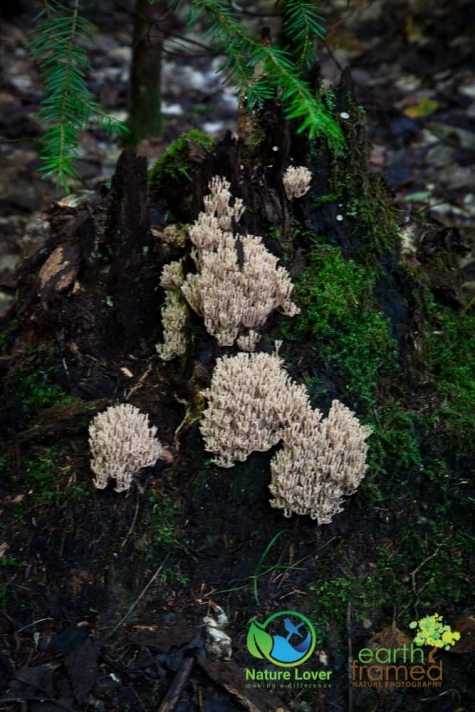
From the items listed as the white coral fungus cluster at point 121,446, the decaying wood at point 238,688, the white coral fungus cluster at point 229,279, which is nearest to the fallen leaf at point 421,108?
the white coral fungus cluster at point 229,279

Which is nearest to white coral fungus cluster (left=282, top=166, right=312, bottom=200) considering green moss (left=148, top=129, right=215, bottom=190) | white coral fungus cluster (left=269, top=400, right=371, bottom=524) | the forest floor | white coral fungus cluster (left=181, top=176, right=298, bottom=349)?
white coral fungus cluster (left=181, top=176, right=298, bottom=349)

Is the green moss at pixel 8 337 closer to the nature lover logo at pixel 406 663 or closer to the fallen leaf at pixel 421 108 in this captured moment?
the nature lover logo at pixel 406 663

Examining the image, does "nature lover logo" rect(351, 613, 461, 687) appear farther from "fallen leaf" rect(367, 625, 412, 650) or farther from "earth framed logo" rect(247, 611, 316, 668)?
"earth framed logo" rect(247, 611, 316, 668)

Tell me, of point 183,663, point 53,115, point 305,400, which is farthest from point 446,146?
point 183,663

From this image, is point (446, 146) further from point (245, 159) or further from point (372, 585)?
point (372, 585)

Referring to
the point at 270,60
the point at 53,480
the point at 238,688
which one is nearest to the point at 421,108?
the point at 270,60

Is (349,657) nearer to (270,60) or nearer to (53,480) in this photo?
(53,480)
